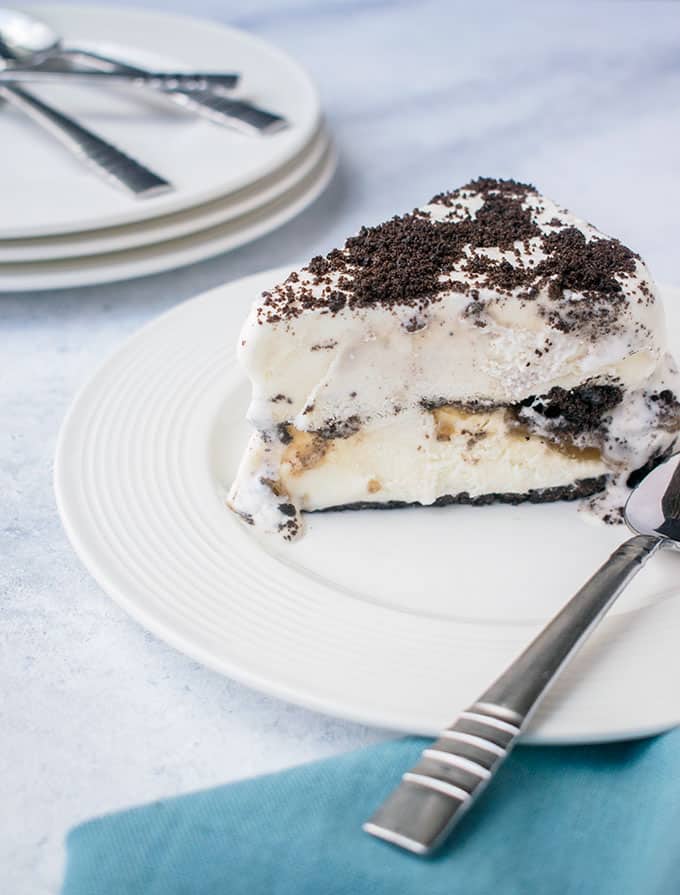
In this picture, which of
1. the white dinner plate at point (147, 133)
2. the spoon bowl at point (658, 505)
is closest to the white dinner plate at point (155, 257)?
the white dinner plate at point (147, 133)

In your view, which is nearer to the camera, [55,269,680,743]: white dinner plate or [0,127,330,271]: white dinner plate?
[55,269,680,743]: white dinner plate

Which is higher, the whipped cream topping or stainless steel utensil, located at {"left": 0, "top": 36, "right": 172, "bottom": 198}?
the whipped cream topping

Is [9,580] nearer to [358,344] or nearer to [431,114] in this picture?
[358,344]

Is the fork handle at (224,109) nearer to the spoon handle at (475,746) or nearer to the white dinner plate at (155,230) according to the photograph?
the white dinner plate at (155,230)

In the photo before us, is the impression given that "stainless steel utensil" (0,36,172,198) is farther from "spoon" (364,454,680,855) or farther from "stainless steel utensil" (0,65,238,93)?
"spoon" (364,454,680,855)

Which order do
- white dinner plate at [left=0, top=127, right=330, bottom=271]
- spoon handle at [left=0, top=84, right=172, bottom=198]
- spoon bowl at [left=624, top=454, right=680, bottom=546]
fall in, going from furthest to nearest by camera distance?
spoon handle at [left=0, top=84, right=172, bottom=198], white dinner plate at [left=0, top=127, right=330, bottom=271], spoon bowl at [left=624, top=454, right=680, bottom=546]

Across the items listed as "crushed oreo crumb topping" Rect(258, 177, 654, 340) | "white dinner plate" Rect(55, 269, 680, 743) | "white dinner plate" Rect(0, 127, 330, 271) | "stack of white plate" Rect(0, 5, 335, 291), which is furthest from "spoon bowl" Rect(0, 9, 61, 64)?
"crushed oreo crumb topping" Rect(258, 177, 654, 340)

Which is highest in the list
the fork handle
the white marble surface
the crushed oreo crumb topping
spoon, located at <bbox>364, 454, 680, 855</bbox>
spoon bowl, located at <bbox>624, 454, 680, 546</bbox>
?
the crushed oreo crumb topping

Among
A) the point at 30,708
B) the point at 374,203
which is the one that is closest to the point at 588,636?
the point at 30,708
